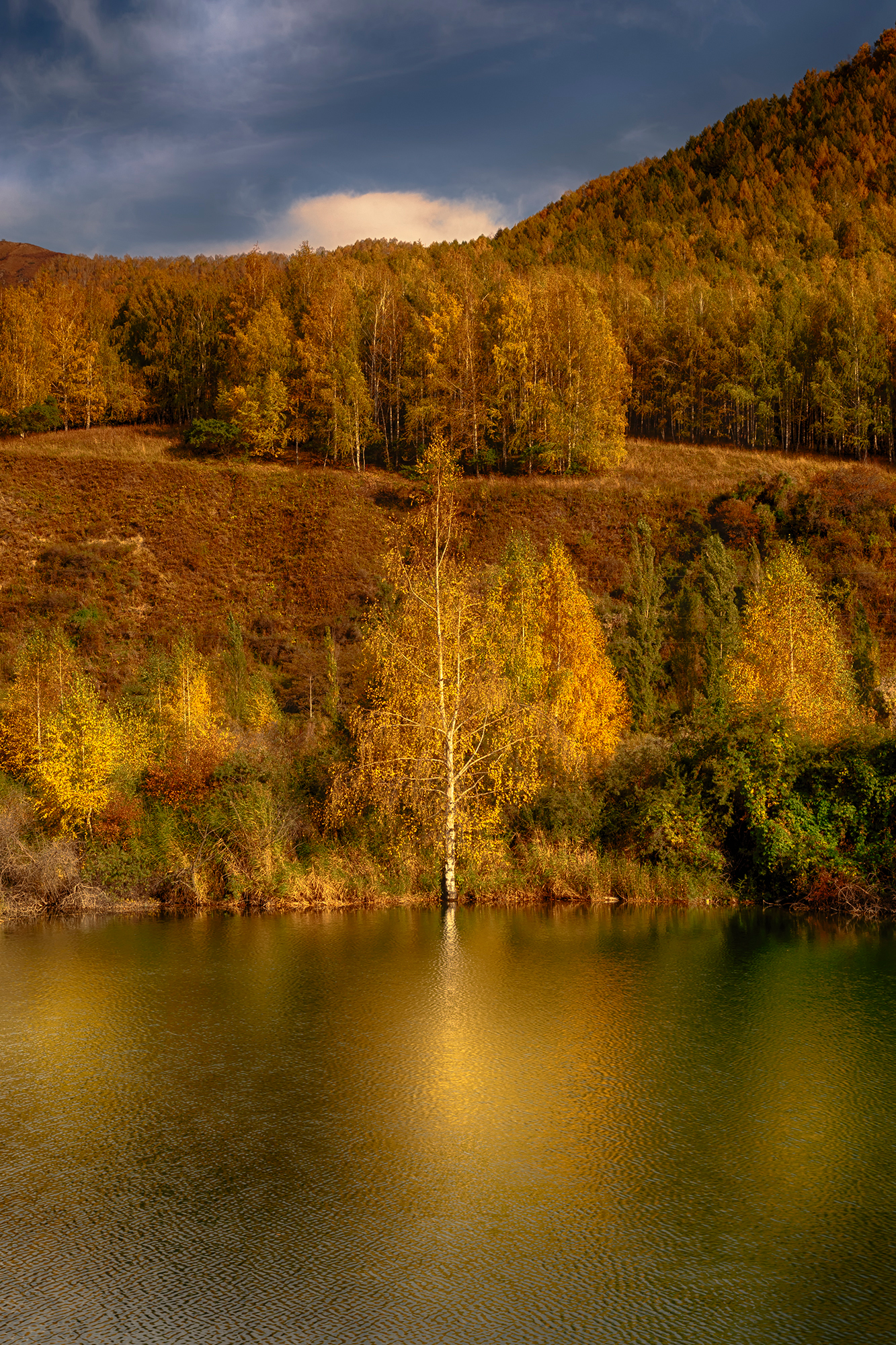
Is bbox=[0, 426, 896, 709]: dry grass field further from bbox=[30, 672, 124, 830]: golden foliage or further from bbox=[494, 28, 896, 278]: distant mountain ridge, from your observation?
bbox=[494, 28, 896, 278]: distant mountain ridge

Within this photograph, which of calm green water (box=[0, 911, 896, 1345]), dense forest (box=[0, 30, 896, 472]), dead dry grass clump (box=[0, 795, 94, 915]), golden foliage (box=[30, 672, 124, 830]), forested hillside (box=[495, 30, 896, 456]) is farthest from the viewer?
forested hillside (box=[495, 30, 896, 456])

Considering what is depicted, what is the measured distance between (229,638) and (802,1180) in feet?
148

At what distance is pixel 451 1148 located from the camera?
9.77 m

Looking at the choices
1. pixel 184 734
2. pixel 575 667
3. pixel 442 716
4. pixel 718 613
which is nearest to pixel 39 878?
pixel 184 734

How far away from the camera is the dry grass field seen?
176 ft

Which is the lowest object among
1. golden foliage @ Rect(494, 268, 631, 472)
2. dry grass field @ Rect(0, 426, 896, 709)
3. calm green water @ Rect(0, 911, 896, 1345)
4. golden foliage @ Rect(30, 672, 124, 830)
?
calm green water @ Rect(0, 911, 896, 1345)

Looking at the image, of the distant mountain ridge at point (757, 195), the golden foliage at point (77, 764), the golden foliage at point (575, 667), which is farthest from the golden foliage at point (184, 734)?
the distant mountain ridge at point (757, 195)

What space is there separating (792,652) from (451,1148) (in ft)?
84.4

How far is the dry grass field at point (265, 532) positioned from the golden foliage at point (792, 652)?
56.9 feet

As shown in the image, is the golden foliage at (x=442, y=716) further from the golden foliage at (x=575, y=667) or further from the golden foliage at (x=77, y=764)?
the golden foliage at (x=77, y=764)

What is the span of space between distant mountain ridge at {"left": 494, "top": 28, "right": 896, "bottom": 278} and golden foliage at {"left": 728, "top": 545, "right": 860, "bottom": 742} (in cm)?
7615

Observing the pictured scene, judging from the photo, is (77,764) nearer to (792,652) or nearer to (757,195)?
(792,652)

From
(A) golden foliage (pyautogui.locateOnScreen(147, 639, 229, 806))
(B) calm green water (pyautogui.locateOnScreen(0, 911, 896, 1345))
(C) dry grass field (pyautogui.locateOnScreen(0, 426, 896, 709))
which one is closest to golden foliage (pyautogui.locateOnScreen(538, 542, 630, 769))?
(A) golden foliage (pyautogui.locateOnScreen(147, 639, 229, 806))

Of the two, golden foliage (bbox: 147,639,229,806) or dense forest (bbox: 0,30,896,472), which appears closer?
golden foliage (bbox: 147,639,229,806)
